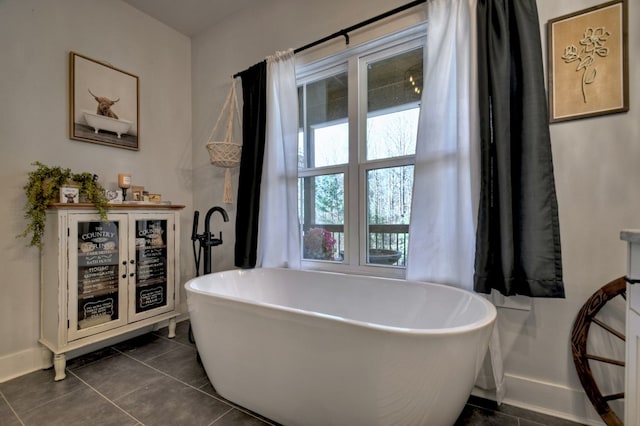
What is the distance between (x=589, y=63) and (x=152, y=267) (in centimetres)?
308

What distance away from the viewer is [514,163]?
1472mm

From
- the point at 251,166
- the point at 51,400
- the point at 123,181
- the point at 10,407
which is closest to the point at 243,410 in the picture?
the point at 51,400

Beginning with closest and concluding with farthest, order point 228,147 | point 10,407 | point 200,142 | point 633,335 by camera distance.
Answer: point 633,335 < point 10,407 < point 228,147 < point 200,142

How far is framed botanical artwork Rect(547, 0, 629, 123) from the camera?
4.43 ft

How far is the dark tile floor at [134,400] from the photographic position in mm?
1434

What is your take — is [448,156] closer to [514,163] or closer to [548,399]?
[514,163]

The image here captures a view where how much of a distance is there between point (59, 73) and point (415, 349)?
2.94m

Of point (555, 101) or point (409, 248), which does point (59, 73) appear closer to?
point (409, 248)

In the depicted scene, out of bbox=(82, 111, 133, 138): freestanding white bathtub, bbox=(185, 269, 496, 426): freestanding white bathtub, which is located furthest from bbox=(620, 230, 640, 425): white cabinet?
bbox=(82, 111, 133, 138): freestanding white bathtub

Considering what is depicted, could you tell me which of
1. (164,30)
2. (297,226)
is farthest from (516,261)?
(164,30)

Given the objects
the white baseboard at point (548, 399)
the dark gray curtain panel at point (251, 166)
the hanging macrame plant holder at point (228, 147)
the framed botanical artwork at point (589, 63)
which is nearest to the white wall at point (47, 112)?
the hanging macrame plant holder at point (228, 147)

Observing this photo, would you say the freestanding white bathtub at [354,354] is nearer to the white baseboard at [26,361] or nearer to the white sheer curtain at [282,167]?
the white sheer curtain at [282,167]

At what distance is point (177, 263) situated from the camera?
8.15 feet

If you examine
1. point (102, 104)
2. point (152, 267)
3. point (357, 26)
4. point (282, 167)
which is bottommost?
point (152, 267)
